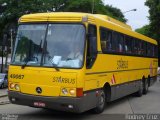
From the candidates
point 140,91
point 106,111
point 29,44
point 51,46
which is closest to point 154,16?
point 140,91

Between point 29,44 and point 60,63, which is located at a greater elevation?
point 29,44

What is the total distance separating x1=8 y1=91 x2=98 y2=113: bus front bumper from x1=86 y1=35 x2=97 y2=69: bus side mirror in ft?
3.15

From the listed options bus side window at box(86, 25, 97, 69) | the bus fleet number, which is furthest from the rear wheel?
the bus fleet number

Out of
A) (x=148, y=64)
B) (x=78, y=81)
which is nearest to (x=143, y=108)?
(x=78, y=81)

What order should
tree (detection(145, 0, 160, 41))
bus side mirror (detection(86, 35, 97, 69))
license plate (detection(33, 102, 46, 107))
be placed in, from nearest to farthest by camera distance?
license plate (detection(33, 102, 46, 107)) → bus side mirror (detection(86, 35, 97, 69)) → tree (detection(145, 0, 160, 41))

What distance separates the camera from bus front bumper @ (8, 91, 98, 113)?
11945mm

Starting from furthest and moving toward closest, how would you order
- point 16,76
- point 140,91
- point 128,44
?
point 140,91, point 128,44, point 16,76

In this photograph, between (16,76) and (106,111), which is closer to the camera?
(16,76)

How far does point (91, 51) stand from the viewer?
41.7ft

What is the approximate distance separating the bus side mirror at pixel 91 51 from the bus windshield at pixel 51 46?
30 cm

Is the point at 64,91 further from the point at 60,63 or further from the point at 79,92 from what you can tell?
the point at 60,63

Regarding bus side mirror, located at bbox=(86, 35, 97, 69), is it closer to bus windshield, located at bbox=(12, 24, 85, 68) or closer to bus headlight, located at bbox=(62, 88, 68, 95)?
bus windshield, located at bbox=(12, 24, 85, 68)

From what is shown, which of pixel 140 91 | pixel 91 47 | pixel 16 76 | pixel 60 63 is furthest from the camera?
pixel 140 91

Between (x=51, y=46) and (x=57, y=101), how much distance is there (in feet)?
5.47
